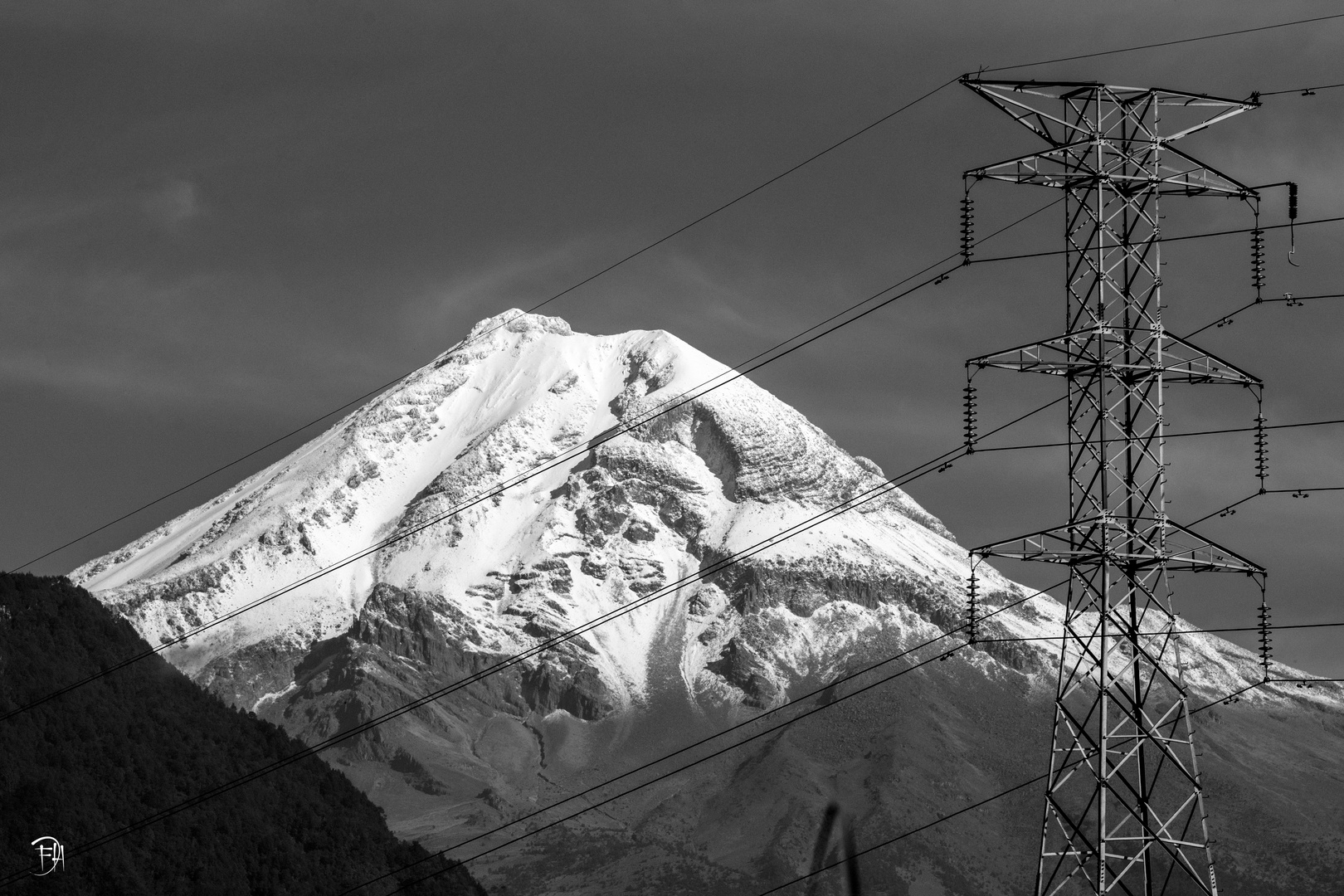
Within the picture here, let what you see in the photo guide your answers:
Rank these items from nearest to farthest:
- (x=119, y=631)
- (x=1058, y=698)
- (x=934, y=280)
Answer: (x=1058, y=698) → (x=934, y=280) → (x=119, y=631)

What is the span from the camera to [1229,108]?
49250mm

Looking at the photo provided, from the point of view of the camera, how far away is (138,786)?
554 ft

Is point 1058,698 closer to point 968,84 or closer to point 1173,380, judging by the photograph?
point 1173,380

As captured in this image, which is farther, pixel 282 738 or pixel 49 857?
pixel 282 738

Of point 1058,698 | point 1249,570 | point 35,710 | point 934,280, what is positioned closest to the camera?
point 1058,698

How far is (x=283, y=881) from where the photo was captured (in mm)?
172375

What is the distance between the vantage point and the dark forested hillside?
153 metres

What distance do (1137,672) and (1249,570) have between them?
159 inches

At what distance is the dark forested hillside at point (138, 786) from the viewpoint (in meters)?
153

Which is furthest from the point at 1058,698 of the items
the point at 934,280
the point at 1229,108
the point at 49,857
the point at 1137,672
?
the point at 49,857

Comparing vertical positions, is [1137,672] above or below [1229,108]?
below

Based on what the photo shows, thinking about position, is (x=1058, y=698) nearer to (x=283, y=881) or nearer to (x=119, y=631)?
(x=283, y=881)

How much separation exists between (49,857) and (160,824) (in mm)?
19883

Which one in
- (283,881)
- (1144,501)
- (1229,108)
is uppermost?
(1229,108)
